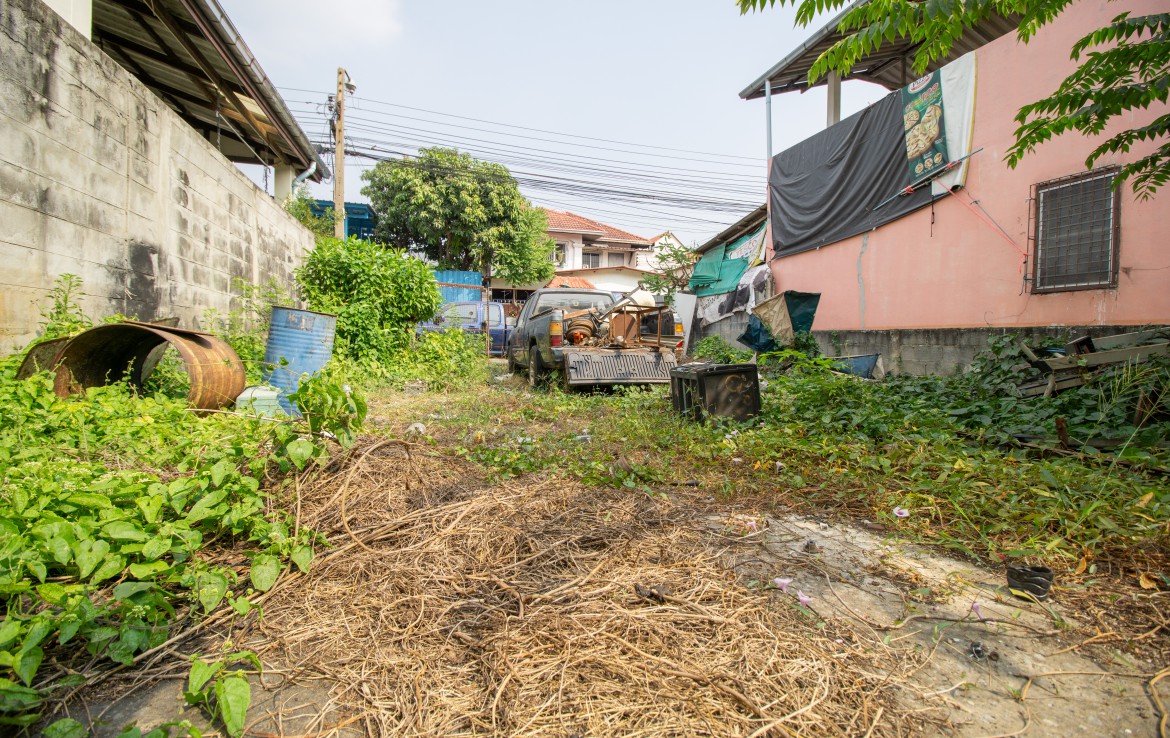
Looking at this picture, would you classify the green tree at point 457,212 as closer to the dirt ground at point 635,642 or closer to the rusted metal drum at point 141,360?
the rusted metal drum at point 141,360

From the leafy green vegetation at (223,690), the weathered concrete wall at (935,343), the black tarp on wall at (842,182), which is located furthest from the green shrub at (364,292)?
the black tarp on wall at (842,182)

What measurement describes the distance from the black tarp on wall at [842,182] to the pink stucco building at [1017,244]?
42 centimetres

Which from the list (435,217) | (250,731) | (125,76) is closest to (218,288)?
(125,76)

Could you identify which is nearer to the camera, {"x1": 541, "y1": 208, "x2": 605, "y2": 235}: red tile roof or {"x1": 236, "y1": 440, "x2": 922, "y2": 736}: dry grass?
{"x1": 236, "y1": 440, "x2": 922, "y2": 736}: dry grass

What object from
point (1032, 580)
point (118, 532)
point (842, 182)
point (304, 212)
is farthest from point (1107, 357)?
point (304, 212)

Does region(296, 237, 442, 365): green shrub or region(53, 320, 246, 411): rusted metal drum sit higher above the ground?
region(296, 237, 442, 365): green shrub

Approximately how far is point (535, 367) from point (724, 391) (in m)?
3.63

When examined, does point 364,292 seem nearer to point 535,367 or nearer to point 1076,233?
point 535,367

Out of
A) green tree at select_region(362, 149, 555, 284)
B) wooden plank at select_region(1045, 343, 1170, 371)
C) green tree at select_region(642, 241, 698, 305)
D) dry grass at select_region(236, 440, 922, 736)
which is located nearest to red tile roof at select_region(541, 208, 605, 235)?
green tree at select_region(362, 149, 555, 284)

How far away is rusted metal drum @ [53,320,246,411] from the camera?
3.66 metres

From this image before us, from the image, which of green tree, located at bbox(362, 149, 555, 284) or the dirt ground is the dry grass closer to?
the dirt ground

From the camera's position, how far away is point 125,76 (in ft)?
15.1

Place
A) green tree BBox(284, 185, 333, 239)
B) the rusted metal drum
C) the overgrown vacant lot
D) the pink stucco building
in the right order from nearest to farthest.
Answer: the overgrown vacant lot < the rusted metal drum < the pink stucco building < green tree BBox(284, 185, 333, 239)

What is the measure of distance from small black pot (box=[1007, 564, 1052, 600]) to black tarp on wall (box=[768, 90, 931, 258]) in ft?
23.6
